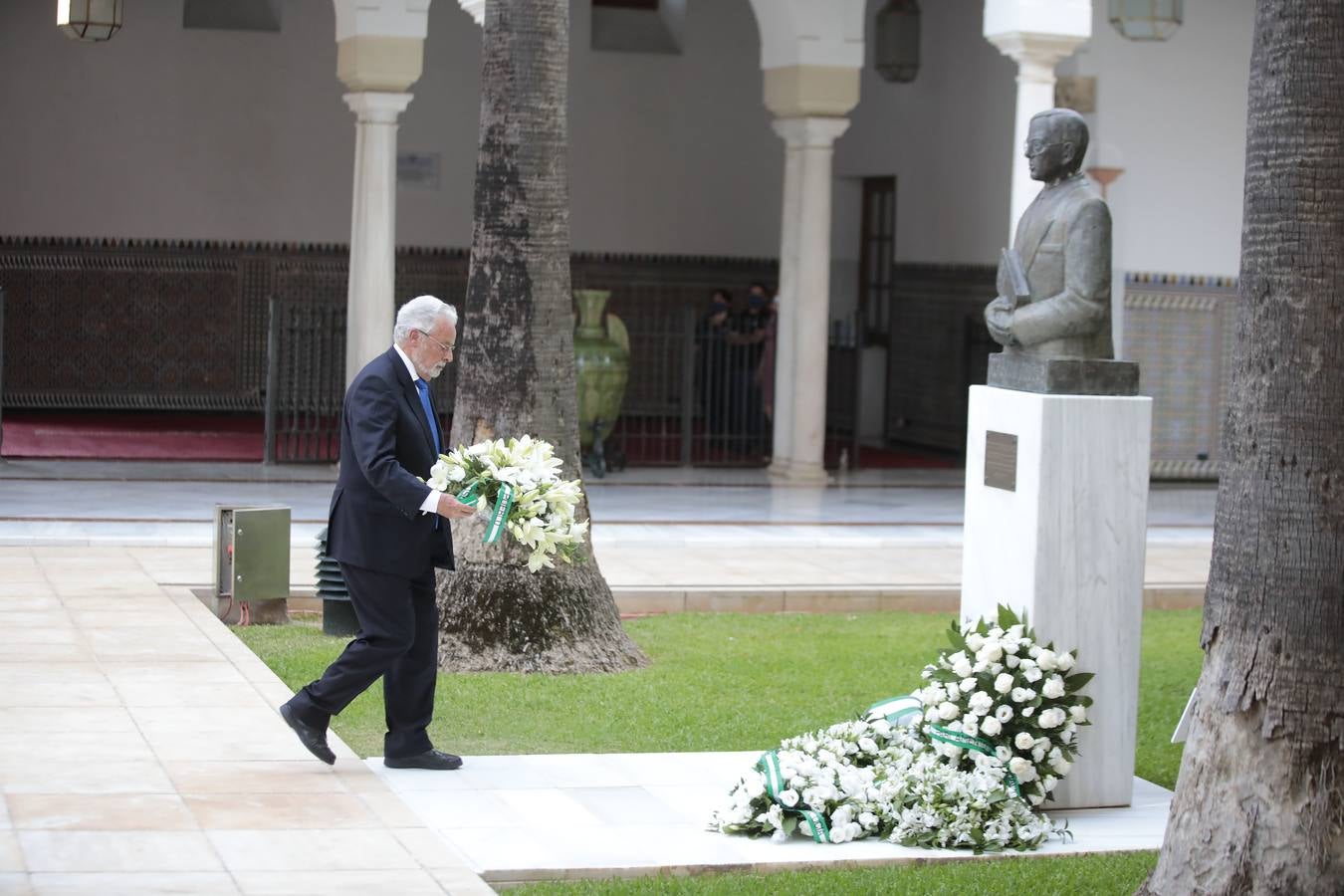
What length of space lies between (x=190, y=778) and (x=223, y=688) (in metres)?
1.48

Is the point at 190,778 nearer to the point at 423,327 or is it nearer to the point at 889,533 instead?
the point at 423,327

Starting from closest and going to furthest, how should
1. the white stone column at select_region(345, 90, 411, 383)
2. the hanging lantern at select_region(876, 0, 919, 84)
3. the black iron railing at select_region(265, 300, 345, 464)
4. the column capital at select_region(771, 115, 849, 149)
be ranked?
1. the white stone column at select_region(345, 90, 411, 383)
2. the black iron railing at select_region(265, 300, 345, 464)
3. the column capital at select_region(771, 115, 849, 149)
4. the hanging lantern at select_region(876, 0, 919, 84)

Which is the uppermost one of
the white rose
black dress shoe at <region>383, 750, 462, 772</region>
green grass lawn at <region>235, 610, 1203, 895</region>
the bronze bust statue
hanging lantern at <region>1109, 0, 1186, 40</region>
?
hanging lantern at <region>1109, 0, 1186, 40</region>

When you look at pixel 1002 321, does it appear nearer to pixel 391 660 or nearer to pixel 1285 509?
pixel 1285 509

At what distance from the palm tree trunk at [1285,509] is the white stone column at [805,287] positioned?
1091 centimetres

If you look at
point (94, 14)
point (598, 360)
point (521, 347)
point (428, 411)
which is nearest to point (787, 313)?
point (598, 360)

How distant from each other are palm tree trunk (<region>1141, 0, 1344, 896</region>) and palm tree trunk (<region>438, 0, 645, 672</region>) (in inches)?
165

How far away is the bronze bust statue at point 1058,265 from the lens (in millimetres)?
6766

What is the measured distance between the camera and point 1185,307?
1703 cm

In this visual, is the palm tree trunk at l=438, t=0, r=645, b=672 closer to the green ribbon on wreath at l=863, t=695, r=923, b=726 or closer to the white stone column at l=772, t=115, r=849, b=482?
the green ribbon on wreath at l=863, t=695, r=923, b=726

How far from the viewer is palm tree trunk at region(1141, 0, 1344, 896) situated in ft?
16.1

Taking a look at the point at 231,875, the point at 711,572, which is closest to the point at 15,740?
the point at 231,875

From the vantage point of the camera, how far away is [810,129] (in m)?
16.0

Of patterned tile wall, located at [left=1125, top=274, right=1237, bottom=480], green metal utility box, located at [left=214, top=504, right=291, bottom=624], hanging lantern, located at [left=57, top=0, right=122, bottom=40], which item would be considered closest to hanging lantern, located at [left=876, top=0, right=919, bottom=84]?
patterned tile wall, located at [left=1125, top=274, right=1237, bottom=480]
